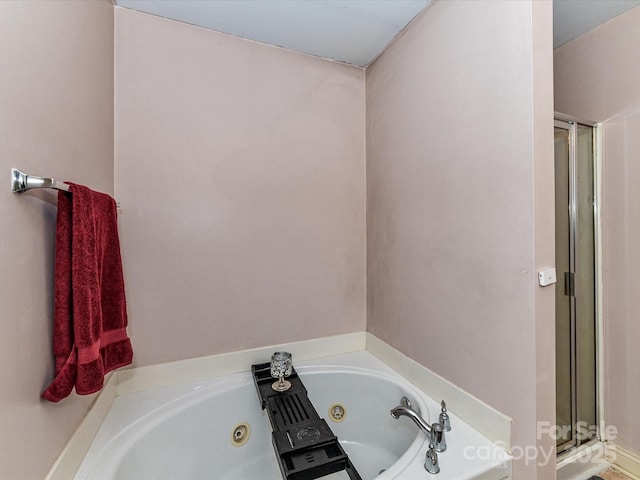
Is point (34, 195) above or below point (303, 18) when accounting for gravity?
below

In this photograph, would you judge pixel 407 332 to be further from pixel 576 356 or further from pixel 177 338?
pixel 177 338

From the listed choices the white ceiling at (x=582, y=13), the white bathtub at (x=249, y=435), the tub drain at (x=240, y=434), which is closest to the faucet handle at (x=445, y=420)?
the white bathtub at (x=249, y=435)

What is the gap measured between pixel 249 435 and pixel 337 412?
491 mm

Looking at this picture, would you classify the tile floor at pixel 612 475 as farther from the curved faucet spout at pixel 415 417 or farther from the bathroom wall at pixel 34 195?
the bathroom wall at pixel 34 195

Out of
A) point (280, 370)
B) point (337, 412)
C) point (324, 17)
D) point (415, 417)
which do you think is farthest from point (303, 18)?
point (337, 412)

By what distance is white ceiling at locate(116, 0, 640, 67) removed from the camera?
143 centimetres

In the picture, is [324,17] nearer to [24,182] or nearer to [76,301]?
[24,182]

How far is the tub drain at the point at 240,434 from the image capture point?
1506 millimetres

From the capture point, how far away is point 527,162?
102 cm

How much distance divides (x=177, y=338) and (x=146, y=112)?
3.83 ft

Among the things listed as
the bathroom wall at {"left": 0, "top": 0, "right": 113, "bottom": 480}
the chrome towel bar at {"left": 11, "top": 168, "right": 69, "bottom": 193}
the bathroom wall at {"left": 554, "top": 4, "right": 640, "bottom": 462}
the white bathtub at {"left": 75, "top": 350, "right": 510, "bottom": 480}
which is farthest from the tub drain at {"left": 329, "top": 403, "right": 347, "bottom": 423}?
the chrome towel bar at {"left": 11, "top": 168, "right": 69, "bottom": 193}

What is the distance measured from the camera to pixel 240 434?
5.01 ft

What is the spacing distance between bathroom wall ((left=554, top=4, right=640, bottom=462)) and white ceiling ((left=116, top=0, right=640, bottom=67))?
15 centimetres

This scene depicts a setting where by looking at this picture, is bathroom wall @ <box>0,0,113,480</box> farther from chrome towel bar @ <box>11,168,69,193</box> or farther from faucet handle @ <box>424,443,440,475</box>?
faucet handle @ <box>424,443,440,475</box>
